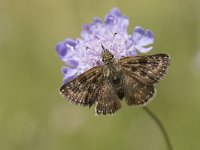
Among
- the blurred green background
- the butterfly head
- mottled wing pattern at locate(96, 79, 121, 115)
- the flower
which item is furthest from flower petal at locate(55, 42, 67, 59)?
the blurred green background

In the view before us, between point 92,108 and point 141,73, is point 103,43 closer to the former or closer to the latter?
point 141,73

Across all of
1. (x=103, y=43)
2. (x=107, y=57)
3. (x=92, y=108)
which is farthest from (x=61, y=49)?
(x=92, y=108)

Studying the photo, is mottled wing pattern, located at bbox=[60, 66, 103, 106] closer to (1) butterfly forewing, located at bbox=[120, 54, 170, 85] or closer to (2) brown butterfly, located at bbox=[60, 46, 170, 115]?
(2) brown butterfly, located at bbox=[60, 46, 170, 115]

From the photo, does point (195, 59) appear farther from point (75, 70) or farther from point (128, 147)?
point (75, 70)

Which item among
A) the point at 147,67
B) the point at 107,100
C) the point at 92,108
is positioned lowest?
the point at 92,108

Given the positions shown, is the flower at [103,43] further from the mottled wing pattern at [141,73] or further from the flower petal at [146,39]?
the mottled wing pattern at [141,73]

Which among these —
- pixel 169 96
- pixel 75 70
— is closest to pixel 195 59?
pixel 169 96

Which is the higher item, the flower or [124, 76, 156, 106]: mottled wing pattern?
the flower
